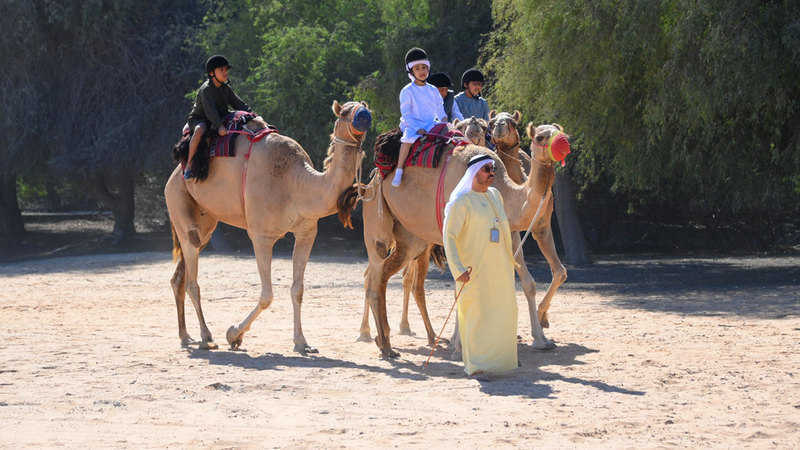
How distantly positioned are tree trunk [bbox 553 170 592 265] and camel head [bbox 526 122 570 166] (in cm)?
1309

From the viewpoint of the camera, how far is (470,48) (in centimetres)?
2284

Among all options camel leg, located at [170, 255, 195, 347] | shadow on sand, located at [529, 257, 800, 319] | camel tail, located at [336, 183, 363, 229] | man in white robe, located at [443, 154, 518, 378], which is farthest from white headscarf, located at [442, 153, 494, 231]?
shadow on sand, located at [529, 257, 800, 319]

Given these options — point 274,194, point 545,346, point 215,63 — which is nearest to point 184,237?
point 274,194

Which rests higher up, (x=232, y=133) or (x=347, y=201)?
(x=232, y=133)

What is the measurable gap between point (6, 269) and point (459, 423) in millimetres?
18171

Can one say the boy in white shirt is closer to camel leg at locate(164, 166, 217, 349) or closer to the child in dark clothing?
the child in dark clothing

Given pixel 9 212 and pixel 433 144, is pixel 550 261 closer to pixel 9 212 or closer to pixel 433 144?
pixel 433 144

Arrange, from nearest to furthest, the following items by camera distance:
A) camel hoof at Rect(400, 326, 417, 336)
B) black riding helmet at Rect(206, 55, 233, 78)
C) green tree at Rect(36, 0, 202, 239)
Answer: black riding helmet at Rect(206, 55, 233, 78), camel hoof at Rect(400, 326, 417, 336), green tree at Rect(36, 0, 202, 239)

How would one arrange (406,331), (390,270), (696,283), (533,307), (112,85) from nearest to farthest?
(533,307), (390,270), (406,331), (696,283), (112,85)

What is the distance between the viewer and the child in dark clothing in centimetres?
1038

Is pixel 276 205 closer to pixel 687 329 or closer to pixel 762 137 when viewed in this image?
pixel 687 329

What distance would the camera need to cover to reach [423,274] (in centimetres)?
1100

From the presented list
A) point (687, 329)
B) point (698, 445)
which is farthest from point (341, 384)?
point (687, 329)

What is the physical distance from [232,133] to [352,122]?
1773mm
